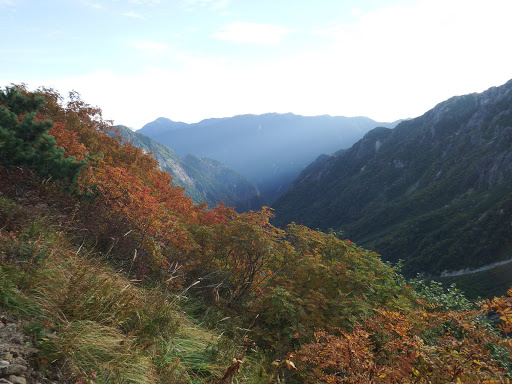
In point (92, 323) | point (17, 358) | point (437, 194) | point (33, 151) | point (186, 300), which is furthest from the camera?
point (437, 194)

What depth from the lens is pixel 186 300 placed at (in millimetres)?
5527

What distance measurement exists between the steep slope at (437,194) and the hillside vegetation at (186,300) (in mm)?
92626

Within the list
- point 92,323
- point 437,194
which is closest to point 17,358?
point 92,323

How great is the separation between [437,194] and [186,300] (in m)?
145

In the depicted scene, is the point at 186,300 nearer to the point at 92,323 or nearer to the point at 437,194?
the point at 92,323

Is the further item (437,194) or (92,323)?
(437,194)

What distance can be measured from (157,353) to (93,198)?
574 cm

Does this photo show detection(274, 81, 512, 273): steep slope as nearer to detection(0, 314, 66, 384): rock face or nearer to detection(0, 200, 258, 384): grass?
detection(0, 200, 258, 384): grass

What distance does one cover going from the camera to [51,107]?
18000mm

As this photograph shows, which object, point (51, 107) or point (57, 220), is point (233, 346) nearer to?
point (57, 220)

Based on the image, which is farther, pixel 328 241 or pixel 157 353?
pixel 328 241

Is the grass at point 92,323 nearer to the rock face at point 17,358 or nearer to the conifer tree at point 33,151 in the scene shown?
the rock face at point 17,358

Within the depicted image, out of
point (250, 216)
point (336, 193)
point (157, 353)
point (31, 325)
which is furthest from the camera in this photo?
point (336, 193)

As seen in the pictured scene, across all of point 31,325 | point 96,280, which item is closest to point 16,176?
point 96,280
